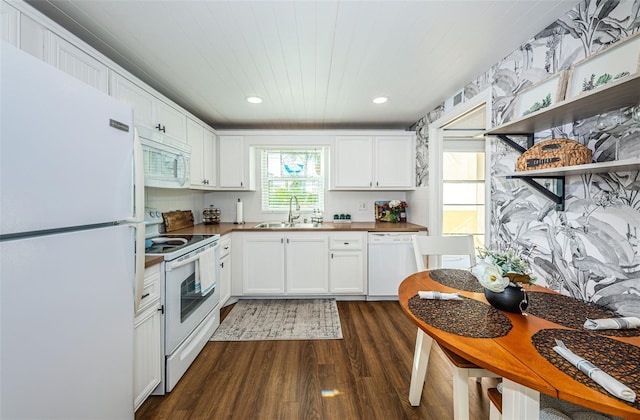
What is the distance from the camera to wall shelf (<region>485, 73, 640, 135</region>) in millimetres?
979

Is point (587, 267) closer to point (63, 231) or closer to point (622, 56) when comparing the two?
point (622, 56)

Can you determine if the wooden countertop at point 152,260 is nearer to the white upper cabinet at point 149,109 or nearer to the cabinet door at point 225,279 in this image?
the white upper cabinet at point 149,109

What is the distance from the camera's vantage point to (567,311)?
115 cm

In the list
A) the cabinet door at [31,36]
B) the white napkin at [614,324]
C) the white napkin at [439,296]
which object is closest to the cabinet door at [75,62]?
the cabinet door at [31,36]

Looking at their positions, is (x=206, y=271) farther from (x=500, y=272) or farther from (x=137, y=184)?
(x=500, y=272)

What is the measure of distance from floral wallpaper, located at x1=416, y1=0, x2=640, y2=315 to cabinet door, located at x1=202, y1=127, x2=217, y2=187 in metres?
3.07

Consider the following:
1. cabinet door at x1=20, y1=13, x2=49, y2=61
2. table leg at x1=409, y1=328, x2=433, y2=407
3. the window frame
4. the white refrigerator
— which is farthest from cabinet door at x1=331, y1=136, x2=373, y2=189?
Answer: cabinet door at x1=20, y1=13, x2=49, y2=61

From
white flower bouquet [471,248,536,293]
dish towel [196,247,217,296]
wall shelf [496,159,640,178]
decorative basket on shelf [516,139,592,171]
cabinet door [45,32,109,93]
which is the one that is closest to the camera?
wall shelf [496,159,640,178]

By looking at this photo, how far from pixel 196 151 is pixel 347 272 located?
229 centimetres

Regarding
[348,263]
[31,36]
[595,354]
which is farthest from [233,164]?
[595,354]

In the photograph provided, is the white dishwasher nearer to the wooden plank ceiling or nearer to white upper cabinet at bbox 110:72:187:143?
the wooden plank ceiling

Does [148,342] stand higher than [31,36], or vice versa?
[31,36]

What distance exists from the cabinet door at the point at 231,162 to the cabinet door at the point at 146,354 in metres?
2.16

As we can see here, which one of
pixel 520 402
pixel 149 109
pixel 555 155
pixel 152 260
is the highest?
pixel 149 109
